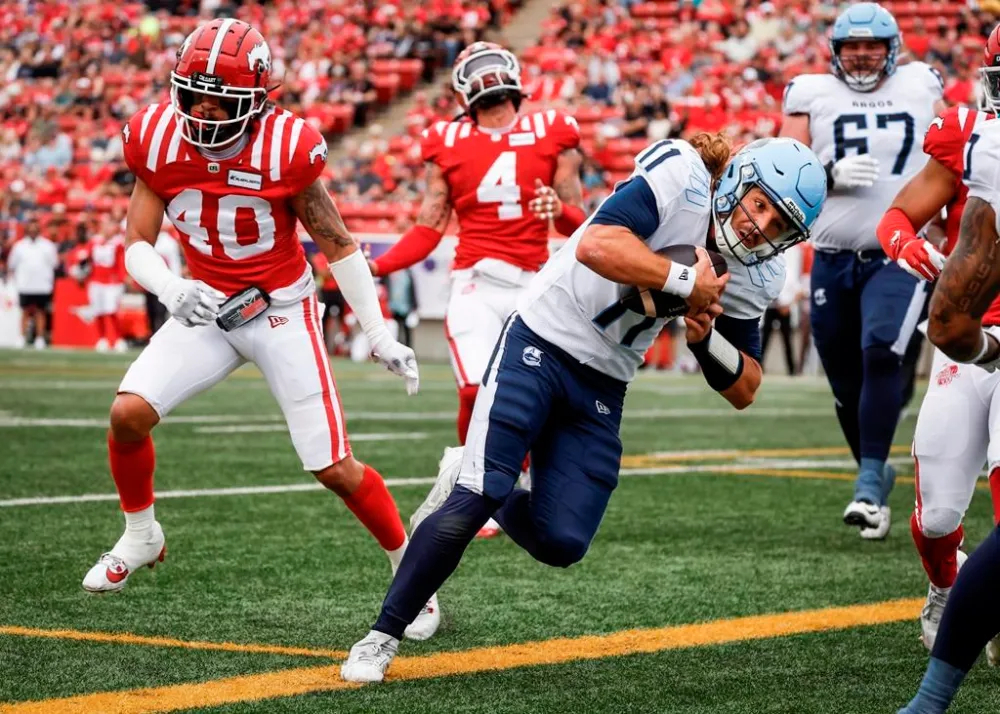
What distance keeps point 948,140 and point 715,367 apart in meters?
0.86

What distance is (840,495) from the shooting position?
7492 millimetres

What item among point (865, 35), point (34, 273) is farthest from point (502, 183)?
point (34, 273)

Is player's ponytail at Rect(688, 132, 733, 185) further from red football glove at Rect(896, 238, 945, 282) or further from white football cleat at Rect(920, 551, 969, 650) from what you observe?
white football cleat at Rect(920, 551, 969, 650)

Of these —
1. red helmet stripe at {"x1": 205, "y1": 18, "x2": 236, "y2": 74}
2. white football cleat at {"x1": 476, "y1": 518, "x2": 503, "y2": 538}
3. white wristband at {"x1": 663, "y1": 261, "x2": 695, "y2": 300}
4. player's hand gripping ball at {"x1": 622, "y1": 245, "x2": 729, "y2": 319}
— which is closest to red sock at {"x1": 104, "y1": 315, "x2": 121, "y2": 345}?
white football cleat at {"x1": 476, "y1": 518, "x2": 503, "y2": 538}

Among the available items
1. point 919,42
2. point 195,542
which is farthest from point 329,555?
point 919,42

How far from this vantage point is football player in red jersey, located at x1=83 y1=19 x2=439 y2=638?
439cm

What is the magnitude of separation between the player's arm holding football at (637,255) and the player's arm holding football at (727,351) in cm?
11

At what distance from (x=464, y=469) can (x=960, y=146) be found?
1555 millimetres

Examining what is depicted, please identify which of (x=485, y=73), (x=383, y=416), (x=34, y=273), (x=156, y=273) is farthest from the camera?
(x=34, y=273)

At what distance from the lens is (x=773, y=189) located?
3.64 m

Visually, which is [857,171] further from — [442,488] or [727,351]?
[442,488]

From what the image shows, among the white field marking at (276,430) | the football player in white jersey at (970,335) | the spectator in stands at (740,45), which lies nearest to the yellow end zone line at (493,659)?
the football player in white jersey at (970,335)

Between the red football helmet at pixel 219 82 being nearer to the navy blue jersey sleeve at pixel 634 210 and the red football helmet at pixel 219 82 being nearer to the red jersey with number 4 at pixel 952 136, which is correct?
the navy blue jersey sleeve at pixel 634 210

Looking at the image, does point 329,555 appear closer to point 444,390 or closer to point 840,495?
point 840,495
